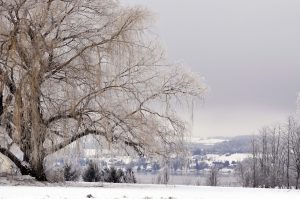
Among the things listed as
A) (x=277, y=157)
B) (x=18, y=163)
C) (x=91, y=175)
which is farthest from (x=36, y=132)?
(x=277, y=157)

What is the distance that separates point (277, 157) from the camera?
65375 mm

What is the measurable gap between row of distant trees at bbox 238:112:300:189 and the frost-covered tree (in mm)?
34694

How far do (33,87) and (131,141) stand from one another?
4.44m

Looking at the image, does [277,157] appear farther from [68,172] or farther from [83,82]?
[83,82]

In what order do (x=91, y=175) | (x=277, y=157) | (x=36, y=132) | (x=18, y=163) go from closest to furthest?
(x=36, y=132) < (x=18, y=163) < (x=91, y=175) < (x=277, y=157)

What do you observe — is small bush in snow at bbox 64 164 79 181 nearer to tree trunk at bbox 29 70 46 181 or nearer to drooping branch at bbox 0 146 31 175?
tree trunk at bbox 29 70 46 181

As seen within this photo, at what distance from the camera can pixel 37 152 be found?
2195 cm

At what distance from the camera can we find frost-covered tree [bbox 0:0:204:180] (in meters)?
21.3

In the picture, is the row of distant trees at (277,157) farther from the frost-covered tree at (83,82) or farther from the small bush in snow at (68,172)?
the frost-covered tree at (83,82)

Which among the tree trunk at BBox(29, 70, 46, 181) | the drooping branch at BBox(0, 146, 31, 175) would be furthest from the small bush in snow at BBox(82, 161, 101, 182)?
the tree trunk at BBox(29, 70, 46, 181)

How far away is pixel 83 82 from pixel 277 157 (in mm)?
46496

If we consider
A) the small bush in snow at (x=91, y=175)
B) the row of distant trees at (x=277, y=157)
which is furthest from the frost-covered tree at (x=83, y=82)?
the row of distant trees at (x=277, y=157)

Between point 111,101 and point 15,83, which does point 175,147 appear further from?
point 15,83

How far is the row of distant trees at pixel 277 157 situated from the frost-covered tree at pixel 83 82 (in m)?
34.7
